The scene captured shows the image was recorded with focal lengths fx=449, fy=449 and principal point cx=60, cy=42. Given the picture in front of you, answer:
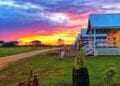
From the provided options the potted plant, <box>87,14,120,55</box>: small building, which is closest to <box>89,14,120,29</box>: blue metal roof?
Answer: <box>87,14,120,55</box>: small building

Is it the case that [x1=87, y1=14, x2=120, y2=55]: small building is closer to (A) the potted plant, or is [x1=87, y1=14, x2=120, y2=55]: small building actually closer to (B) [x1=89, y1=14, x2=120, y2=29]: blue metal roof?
(B) [x1=89, y1=14, x2=120, y2=29]: blue metal roof

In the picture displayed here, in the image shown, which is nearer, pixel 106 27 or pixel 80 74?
pixel 80 74

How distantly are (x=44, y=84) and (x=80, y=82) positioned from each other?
20.1ft

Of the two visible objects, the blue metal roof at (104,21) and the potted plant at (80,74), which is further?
the blue metal roof at (104,21)

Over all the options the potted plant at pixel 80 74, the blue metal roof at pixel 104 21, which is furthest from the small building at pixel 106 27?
the potted plant at pixel 80 74

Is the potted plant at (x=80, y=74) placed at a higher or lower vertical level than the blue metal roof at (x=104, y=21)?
lower

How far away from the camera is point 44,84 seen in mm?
20578

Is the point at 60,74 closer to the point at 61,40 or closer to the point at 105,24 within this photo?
the point at 105,24

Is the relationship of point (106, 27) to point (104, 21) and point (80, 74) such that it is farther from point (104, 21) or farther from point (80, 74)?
point (80, 74)

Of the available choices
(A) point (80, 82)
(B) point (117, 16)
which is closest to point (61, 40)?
(B) point (117, 16)

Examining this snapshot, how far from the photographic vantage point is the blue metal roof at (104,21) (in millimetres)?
44069

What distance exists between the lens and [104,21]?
4491 cm

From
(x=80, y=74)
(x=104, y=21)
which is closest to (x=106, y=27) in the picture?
(x=104, y=21)

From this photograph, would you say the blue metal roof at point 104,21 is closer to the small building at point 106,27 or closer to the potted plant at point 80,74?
the small building at point 106,27
